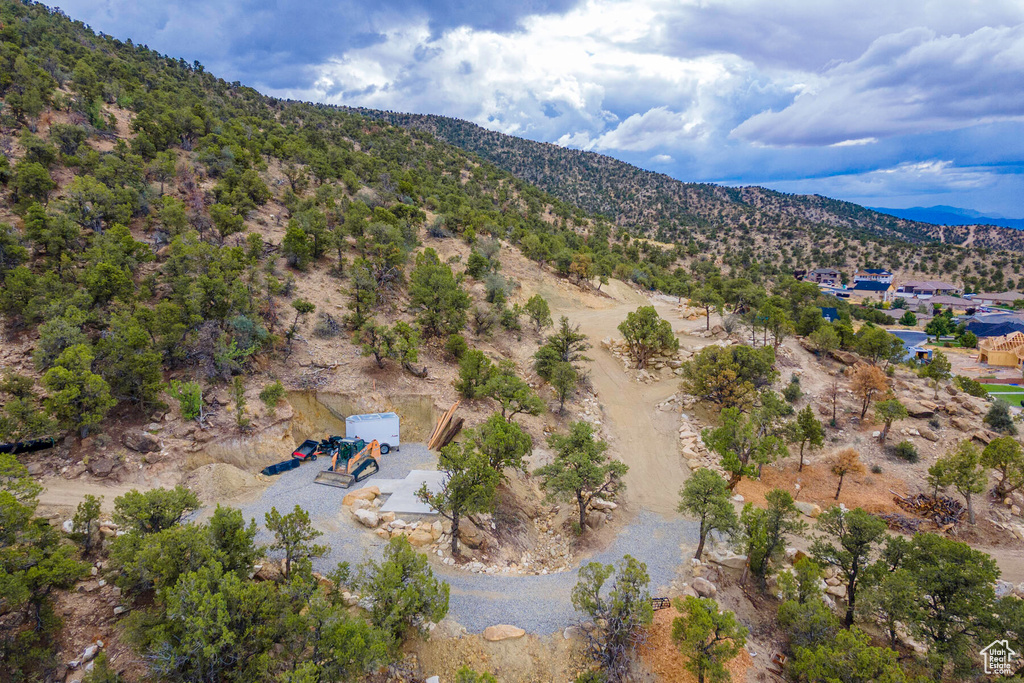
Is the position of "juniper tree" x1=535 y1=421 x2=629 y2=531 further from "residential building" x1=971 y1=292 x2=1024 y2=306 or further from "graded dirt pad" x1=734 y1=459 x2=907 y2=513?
"residential building" x1=971 y1=292 x2=1024 y2=306

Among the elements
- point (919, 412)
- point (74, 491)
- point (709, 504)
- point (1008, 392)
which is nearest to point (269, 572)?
point (74, 491)

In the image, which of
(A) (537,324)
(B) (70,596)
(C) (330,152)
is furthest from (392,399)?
(C) (330,152)

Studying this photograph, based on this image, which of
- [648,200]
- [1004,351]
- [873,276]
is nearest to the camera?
[1004,351]

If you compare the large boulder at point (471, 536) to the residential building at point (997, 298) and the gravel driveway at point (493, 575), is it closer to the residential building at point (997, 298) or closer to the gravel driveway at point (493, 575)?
the gravel driveway at point (493, 575)

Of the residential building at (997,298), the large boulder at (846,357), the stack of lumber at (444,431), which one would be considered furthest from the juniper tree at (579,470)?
the residential building at (997,298)

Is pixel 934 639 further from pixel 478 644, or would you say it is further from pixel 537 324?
pixel 537 324

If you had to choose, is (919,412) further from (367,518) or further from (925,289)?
(925,289)
